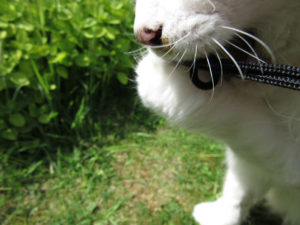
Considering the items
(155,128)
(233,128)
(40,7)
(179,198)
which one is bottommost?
(179,198)

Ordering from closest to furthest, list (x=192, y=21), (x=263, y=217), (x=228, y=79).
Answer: (x=192, y=21), (x=228, y=79), (x=263, y=217)

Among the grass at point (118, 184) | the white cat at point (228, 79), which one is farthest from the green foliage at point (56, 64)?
the white cat at point (228, 79)

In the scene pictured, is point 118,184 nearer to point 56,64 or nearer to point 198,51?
point 56,64

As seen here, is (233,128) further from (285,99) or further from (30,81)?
(30,81)

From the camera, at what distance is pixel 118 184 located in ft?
4.29

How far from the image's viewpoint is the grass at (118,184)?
1.19 meters

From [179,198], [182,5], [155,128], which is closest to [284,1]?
[182,5]

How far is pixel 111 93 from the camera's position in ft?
5.25

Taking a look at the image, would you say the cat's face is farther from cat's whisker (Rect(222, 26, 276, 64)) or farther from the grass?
the grass

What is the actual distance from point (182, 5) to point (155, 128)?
3.77 feet

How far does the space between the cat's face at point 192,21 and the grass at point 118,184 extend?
3.05ft

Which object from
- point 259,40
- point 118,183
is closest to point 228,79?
point 259,40

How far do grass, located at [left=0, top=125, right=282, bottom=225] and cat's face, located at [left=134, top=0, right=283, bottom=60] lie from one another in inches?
36.6

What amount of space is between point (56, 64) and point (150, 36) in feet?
3.13
